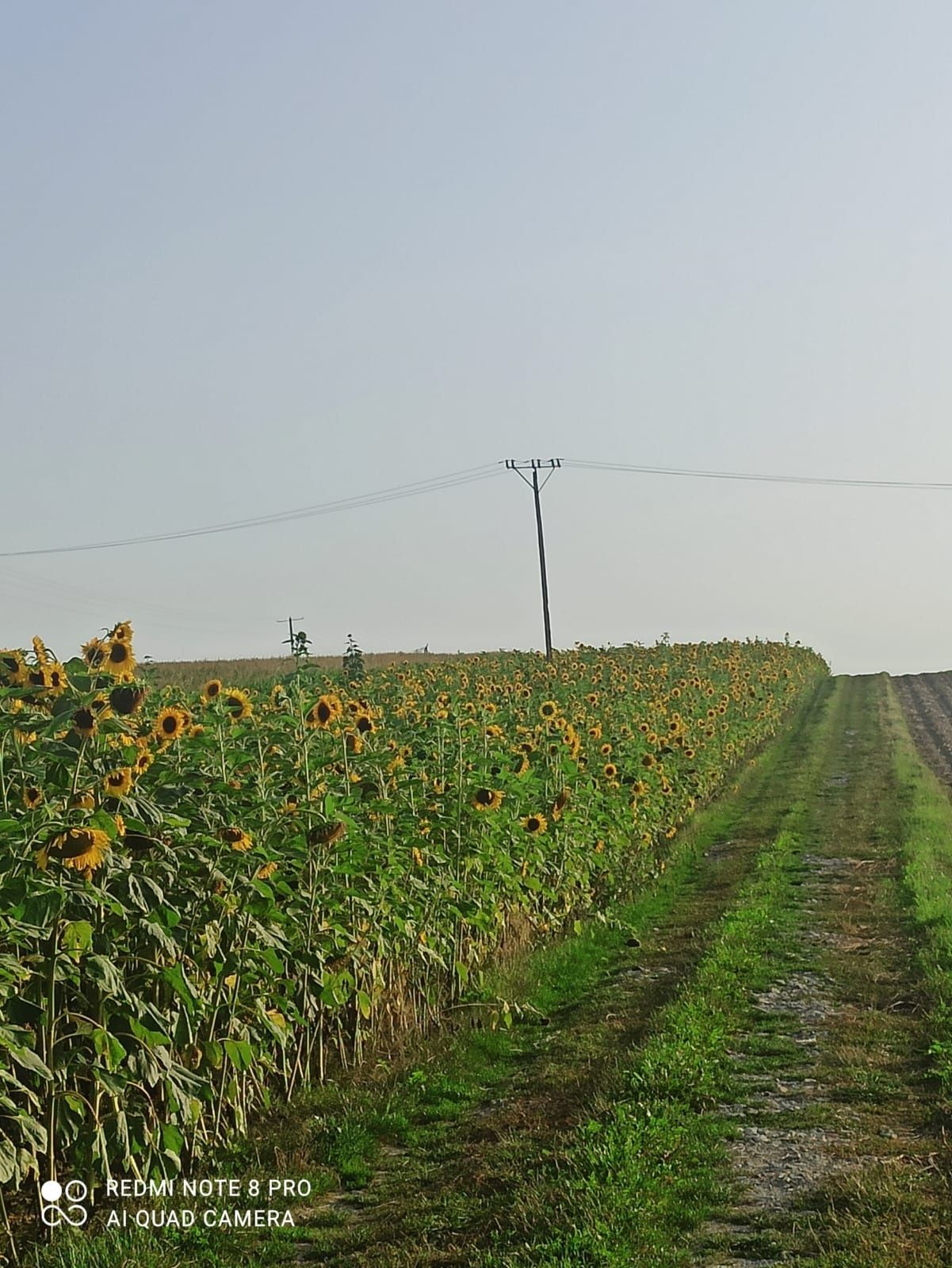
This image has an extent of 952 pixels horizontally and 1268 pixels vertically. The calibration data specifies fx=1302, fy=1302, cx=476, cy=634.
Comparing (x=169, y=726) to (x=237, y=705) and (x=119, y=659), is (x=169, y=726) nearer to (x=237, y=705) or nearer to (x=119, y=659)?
(x=119, y=659)

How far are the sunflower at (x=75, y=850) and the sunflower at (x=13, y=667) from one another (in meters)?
1.03

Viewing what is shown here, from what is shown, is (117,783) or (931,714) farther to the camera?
(931,714)

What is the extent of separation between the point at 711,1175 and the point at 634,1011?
268 centimetres

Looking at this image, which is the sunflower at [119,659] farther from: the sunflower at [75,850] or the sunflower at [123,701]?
the sunflower at [75,850]

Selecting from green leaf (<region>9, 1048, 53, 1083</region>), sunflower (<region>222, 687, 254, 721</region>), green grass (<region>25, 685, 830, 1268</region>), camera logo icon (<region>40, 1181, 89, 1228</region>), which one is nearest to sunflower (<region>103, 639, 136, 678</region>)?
sunflower (<region>222, 687, 254, 721</region>)

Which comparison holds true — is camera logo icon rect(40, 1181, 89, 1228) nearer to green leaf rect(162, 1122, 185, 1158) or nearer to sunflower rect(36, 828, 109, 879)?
green leaf rect(162, 1122, 185, 1158)

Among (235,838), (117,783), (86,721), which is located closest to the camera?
(86,721)

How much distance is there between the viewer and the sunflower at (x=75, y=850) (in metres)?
4.41

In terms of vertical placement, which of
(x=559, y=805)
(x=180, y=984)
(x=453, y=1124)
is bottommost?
(x=453, y=1124)

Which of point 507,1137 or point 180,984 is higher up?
A: point 180,984

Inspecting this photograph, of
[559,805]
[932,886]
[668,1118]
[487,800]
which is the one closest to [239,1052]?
[668,1118]

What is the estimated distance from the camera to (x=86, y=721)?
179 inches

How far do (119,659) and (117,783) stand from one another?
2.50ft

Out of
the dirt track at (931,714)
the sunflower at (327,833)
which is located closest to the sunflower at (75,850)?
the sunflower at (327,833)
